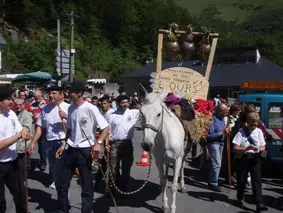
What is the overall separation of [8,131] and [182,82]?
543 centimetres

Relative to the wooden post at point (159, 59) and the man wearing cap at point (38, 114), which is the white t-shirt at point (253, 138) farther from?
the man wearing cap at point (38, 114)

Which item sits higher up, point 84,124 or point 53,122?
point 84,124

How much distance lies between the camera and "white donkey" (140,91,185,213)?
6.98 m

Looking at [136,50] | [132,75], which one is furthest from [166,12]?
[132,75]

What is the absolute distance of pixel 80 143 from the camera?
664 cm

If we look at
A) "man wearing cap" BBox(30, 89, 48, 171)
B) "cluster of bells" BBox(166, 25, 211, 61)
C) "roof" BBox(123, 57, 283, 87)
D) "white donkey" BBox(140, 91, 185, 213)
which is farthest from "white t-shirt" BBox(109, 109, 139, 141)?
"roof" BBox(123, 57, 283, 87)

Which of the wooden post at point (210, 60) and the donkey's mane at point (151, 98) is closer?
the donkey's mane at point (151, 98)

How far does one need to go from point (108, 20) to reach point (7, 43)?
31.8 m

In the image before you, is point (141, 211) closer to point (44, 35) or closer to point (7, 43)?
point (7, 43)

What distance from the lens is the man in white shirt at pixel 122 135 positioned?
8.55 metres

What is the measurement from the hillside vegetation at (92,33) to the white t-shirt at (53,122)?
31.0m

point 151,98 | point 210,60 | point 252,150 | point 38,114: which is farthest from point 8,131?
point 210,60

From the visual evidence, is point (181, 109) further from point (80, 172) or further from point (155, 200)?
point (80, 172)

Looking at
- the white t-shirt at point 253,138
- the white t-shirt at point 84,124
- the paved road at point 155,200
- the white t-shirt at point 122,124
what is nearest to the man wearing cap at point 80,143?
the white t-shirt at point 84,124
